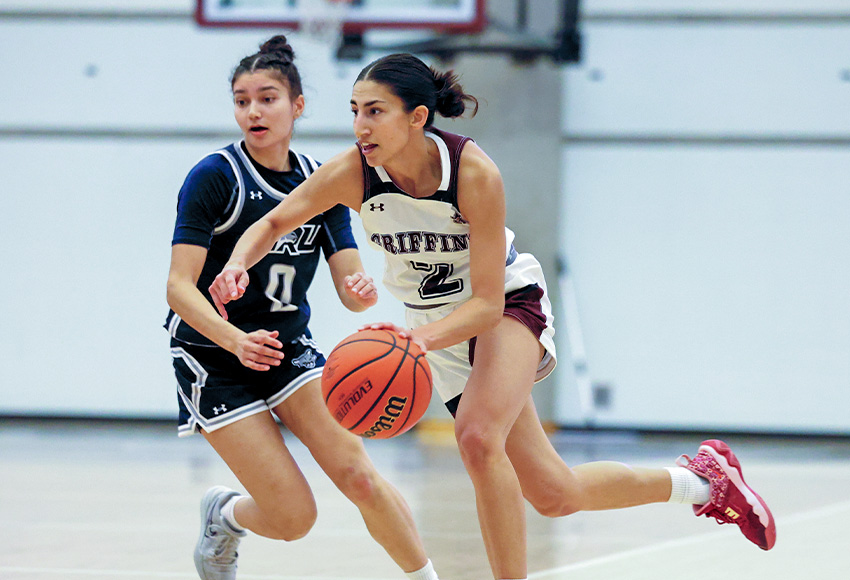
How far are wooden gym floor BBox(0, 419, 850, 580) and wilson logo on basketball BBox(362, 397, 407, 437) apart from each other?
1294 millimetres

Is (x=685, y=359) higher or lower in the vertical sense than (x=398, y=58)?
lower

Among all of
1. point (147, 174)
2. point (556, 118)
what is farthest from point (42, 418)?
point (556, 118)

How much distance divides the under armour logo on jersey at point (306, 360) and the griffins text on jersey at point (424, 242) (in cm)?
59

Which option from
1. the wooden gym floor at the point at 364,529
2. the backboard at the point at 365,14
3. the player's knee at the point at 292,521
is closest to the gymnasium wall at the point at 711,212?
the wooden gym floor at the point at 364,529

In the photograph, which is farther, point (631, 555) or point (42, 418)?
point (42, 418)

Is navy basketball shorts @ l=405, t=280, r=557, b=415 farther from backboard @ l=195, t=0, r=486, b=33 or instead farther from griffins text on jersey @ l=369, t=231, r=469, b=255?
backboard @ l=195, t=0, r=486, b=33

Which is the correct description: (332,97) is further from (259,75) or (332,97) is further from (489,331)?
(489,331)

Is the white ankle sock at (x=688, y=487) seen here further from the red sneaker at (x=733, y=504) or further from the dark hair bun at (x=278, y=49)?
the dark hair bun at (x=278, y=49)

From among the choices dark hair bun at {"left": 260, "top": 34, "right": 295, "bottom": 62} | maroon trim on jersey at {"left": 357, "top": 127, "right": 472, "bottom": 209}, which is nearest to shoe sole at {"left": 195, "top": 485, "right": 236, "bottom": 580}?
maroon trim on jersey at {"left": 357, "top": 127, "right": 472, "bottom": 209}

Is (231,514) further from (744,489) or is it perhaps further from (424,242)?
(744,489)

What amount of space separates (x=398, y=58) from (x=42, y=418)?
7.15 m

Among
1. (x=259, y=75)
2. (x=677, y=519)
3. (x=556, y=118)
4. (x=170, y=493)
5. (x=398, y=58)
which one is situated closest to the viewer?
(x=398, y=58)

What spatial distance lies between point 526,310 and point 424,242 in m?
0.38

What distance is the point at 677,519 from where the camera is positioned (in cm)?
477
